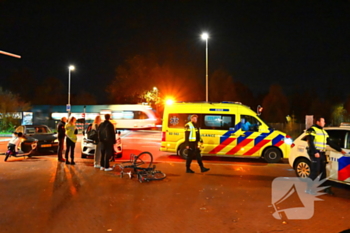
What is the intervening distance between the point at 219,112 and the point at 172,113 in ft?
6.30

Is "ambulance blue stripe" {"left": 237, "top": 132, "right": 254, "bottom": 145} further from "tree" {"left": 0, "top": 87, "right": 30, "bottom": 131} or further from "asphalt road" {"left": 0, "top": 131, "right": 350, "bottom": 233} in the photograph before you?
"tree" {"left": 0, "top": 87, "right": 30, "bottom": 131}

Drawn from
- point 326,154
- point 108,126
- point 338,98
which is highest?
point 338,98

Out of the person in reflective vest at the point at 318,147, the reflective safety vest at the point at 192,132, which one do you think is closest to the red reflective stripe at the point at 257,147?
the reflective safety vest at the point at 192,132

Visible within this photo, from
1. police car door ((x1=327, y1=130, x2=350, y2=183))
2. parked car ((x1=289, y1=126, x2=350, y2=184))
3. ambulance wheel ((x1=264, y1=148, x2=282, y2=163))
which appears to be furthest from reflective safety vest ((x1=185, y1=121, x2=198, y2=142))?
ambulance wheel ((x1=264, y1=148, x2=282, y2=163))

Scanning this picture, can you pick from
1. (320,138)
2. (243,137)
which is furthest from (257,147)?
(320,138)

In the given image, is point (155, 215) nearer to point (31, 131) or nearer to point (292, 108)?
point (31, 131)

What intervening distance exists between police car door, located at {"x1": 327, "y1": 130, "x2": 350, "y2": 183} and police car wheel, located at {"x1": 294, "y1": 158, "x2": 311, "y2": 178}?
86cm

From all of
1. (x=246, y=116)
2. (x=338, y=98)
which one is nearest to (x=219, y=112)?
(x=246, y=116)

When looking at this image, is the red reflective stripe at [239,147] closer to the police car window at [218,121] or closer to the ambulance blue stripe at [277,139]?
the police car window at [218,121]

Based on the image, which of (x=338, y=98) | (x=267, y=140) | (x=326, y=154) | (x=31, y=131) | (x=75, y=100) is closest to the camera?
(x=326, y=154)

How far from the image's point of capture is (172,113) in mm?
12773

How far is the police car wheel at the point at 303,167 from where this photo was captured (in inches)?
322

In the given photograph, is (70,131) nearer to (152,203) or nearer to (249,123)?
(152,203)

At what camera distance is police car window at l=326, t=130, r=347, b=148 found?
7.42 meters
